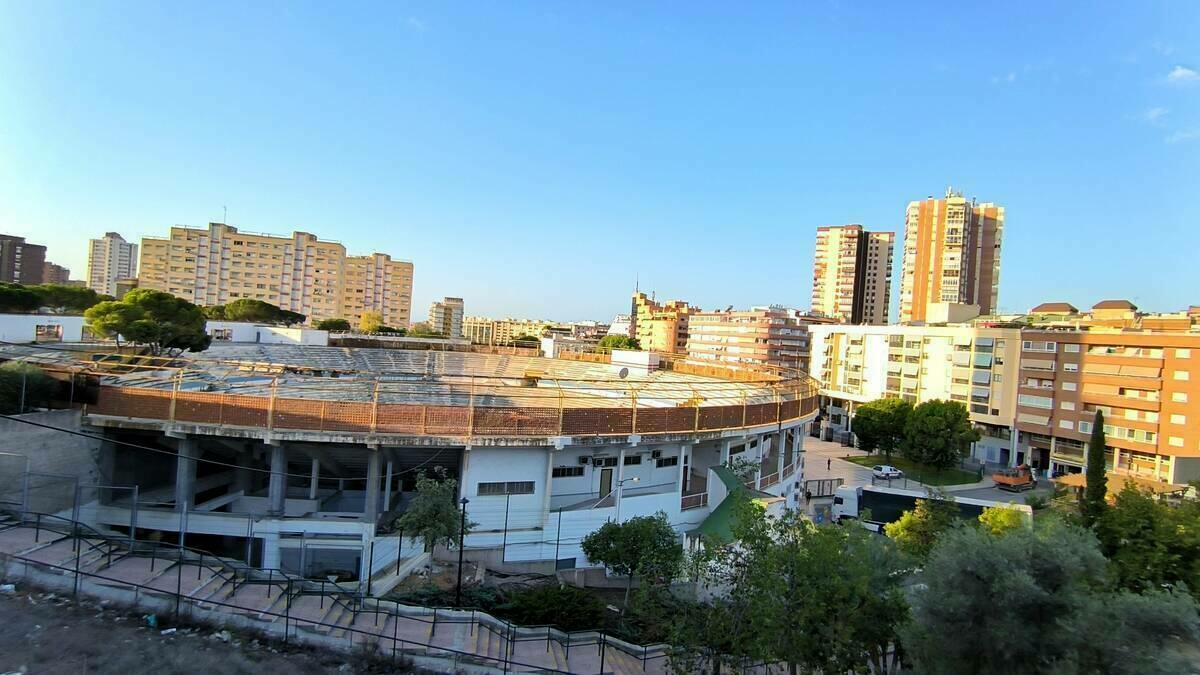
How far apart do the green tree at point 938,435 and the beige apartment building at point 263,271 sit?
111458 mm

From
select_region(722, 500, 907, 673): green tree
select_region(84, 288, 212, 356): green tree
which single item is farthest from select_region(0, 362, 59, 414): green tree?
select_region(722, 500, 907, 673): green tree

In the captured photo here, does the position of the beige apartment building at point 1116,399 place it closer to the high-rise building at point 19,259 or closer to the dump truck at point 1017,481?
the dump truck at point 1017,481

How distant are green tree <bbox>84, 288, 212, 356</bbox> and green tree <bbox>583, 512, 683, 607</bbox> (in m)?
28.9

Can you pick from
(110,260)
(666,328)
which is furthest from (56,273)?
(666,328)

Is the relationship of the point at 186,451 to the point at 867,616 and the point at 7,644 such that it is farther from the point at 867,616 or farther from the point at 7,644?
the point at 867,616

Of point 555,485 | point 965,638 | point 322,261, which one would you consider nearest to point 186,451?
point 555,485

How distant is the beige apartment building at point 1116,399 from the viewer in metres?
44.4

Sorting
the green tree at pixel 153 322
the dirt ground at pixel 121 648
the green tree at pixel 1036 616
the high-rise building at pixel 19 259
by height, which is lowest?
the dirt ground at pixel 121 648

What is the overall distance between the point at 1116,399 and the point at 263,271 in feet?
421

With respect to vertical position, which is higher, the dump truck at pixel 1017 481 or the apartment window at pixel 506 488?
the apartment window at pixel 506 488

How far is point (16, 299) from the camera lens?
38812mm

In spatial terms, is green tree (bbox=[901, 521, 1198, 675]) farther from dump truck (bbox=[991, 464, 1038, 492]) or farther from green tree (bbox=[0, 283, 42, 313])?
green tree (bbox=[0, 283, 42, 313])

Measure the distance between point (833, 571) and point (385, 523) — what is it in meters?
13.7

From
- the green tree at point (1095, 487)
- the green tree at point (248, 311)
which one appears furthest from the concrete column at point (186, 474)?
the green tree at point (248, 311)
